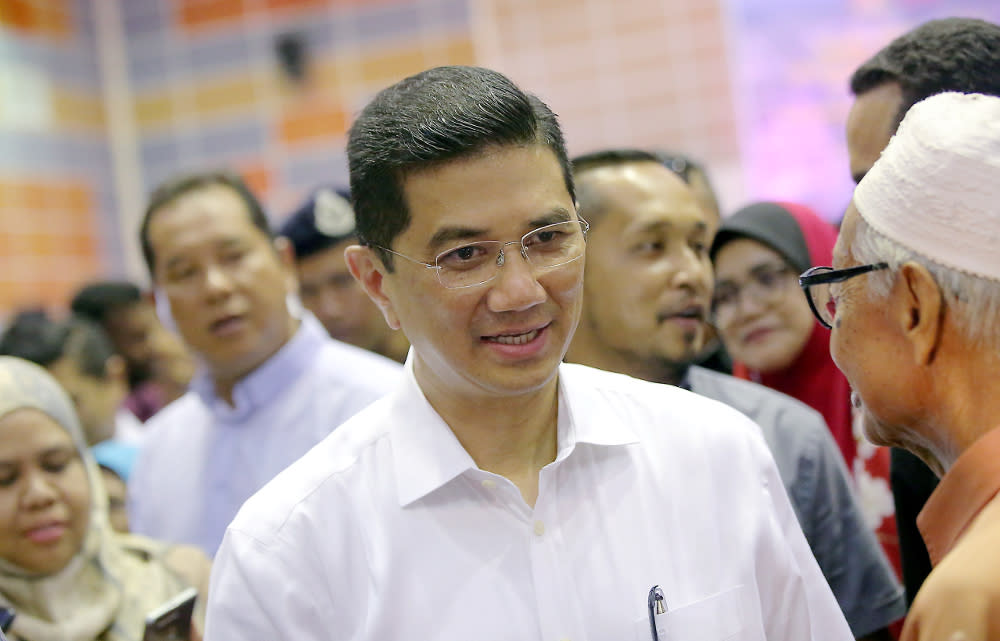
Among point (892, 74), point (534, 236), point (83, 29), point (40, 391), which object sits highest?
point (83, 29)

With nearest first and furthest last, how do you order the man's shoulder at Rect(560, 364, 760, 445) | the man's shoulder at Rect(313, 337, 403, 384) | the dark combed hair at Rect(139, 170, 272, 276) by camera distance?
the man's shoulder at Rect(560, 364, 760, 445), the man's shoulder at Rect(313, 337, 403, 384), the dark combed hair at Rect(139, 170, 272, 276)

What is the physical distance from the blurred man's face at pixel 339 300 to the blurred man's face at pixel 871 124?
1.81 metres

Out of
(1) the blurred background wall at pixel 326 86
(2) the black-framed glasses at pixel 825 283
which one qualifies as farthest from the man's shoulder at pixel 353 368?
(1) the blurred background wall at pixel 326 86

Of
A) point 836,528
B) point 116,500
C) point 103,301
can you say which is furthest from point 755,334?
point 103,301

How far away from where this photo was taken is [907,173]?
1239 millimetres

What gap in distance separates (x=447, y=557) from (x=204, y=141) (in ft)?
19.5

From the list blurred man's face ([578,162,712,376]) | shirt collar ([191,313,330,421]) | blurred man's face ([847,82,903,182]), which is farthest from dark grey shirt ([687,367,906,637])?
shirt collar ([191,313,330,421])

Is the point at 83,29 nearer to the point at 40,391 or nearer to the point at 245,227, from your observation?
the point at 245,227

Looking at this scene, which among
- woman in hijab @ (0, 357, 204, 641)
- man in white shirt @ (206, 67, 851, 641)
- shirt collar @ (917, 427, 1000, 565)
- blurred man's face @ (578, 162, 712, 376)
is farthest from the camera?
blurred man's face @ (578, 162, 712, 376)

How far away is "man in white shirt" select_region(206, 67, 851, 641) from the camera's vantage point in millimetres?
1377

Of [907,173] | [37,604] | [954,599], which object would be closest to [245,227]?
[37,604]

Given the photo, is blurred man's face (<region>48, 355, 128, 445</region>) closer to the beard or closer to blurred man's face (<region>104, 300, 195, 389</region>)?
blurred man's face (<region>104, 300, 195, 389</region>)

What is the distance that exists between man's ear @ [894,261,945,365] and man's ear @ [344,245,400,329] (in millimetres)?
734

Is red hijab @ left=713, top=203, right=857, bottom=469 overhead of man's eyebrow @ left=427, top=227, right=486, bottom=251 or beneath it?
beneath
